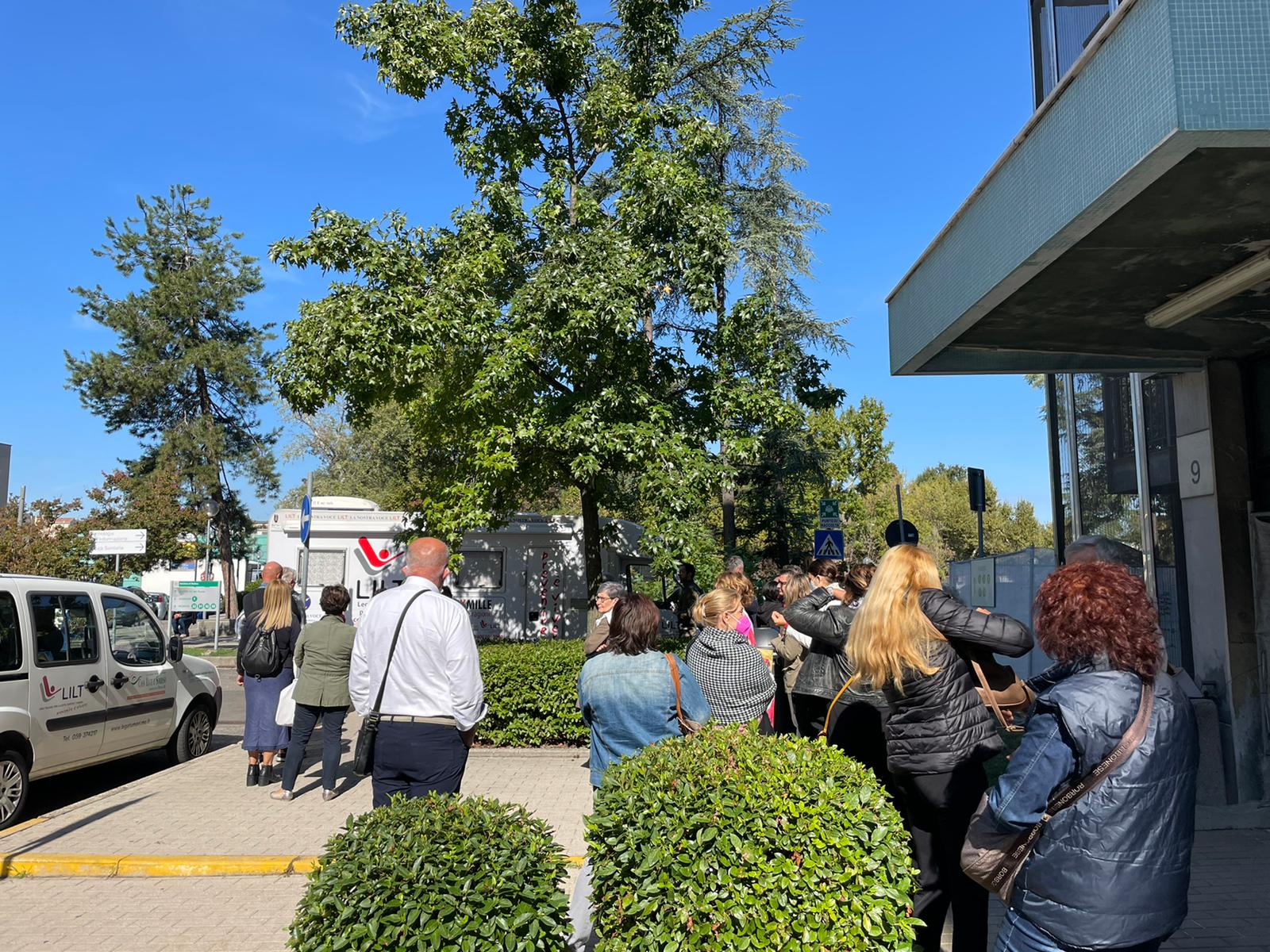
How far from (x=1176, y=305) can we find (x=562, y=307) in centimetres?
622

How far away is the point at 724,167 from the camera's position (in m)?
21.2

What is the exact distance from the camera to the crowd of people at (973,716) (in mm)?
2541

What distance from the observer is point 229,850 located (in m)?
6.38

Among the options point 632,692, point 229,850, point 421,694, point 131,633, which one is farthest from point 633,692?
point 131,633

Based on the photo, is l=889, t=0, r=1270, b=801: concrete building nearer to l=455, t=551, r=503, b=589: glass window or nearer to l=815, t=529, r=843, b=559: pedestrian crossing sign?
l=815, t=529, r=843, b=559: pedestrian crossing sign

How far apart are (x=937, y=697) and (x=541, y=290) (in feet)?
24.2

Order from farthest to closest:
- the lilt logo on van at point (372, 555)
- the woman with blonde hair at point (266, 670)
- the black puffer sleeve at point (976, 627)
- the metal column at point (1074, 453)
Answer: the lilt logo on van at point (372, 555) < the metal column at point (1074, 453) < the woman with blonde hair at point (266, 670) < the black puffer sleeve at point (976, 627)

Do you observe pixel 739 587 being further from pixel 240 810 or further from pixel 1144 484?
pixel 240 810

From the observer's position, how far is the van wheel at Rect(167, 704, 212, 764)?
385 inches

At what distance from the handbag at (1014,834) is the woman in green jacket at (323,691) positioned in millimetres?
6102

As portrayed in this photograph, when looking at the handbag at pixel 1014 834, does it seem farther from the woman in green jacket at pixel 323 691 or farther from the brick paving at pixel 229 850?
the woman in green jacket at pixel 323 691

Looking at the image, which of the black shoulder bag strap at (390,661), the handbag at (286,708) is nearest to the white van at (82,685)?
the handbag at (286,708)

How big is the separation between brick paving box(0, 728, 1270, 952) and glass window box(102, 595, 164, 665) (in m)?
1.14

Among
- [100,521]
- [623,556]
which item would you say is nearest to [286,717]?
[623,556]
